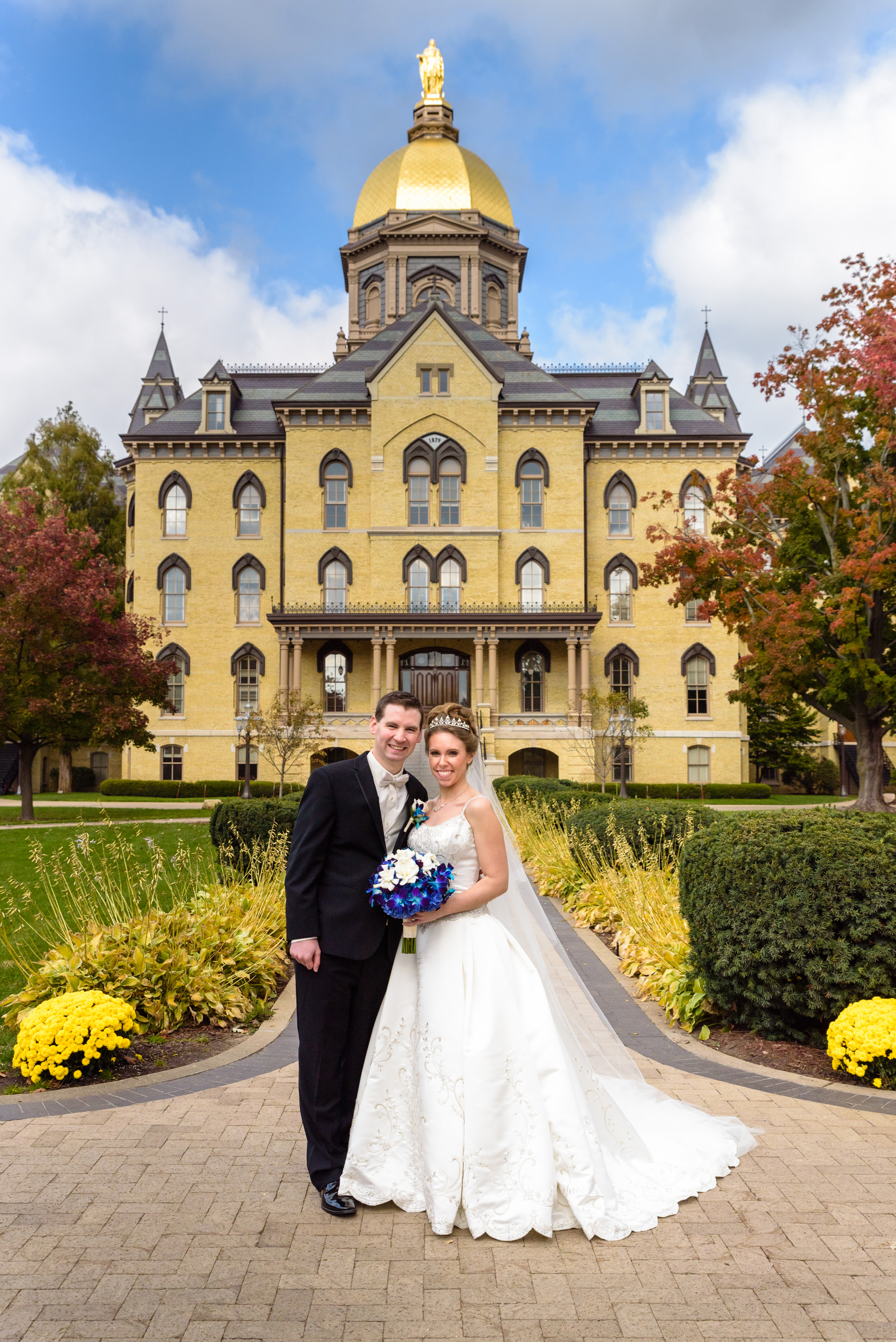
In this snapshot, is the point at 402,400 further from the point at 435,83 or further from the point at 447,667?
the point at 435,83

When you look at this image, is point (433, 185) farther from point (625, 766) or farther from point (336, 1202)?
point (336, 1202)

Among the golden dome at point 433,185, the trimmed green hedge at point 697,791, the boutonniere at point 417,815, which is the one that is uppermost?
the golden dome at point 433,185

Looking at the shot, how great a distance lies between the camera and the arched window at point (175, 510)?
41.4 metres

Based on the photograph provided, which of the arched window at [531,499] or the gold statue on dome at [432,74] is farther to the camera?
the gold statue on dome at [432,74]

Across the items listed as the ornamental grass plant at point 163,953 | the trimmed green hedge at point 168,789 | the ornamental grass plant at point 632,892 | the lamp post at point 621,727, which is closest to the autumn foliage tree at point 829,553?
the ornamental grass plant at point 632,892

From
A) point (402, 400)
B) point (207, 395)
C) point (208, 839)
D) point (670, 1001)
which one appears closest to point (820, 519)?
point (208, 839)

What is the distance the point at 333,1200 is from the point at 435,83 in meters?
61.0

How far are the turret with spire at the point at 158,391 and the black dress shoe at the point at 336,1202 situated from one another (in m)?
44.9

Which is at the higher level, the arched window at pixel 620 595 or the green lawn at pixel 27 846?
the arched window at pixel 620 595

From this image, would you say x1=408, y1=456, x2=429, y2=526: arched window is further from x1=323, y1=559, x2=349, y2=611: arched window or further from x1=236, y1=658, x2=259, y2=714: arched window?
x1=236, y1=658, x2=259, y2=714: arched window

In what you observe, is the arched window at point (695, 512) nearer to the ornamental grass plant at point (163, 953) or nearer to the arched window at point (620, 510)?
the arched window at point (620, 510)

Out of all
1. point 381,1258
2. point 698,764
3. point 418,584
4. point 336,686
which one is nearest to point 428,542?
point 418,584

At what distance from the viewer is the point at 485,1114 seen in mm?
4375

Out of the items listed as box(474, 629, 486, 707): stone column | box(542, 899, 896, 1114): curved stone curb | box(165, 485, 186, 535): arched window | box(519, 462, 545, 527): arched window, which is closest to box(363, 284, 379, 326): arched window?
box(519, 462, 545, 527): arched window
